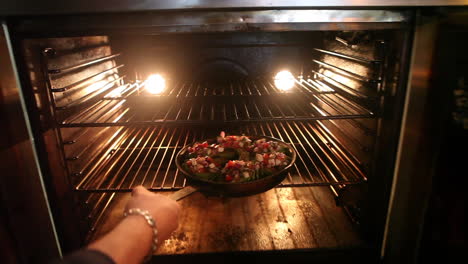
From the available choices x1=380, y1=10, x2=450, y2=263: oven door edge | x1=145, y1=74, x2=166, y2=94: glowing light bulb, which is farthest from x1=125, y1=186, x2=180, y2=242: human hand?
x1=145, y1=74, x2=166, y2=94: glowing light bulb

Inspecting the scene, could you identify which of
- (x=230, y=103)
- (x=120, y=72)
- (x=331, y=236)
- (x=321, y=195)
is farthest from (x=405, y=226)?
(x=120, y=72)

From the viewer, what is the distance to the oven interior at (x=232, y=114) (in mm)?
1438

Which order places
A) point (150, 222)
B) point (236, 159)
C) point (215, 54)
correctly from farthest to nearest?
1. point (215, 54)
2. point (236, 159)
3. point (150, 222)

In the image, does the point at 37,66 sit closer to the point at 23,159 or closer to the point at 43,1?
the point at 43,1

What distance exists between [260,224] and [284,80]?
1280 mm

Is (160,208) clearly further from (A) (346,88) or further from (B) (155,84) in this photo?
(B) (155,84)

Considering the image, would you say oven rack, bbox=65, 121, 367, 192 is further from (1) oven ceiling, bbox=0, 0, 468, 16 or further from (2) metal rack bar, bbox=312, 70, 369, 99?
(1) oven ceiling, bbox=0, 0, 468, 16

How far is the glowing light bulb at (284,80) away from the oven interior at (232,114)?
0.11 ft

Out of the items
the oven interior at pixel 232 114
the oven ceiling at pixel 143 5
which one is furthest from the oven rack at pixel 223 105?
the oven ceiling at pixel 143 5

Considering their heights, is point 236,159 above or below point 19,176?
below

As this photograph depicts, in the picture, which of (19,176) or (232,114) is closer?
(19,176)

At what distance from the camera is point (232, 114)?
8.47 feet

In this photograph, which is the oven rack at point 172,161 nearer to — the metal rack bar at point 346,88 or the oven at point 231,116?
the oven at point 231,116

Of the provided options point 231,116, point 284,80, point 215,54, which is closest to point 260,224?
point 231,116
